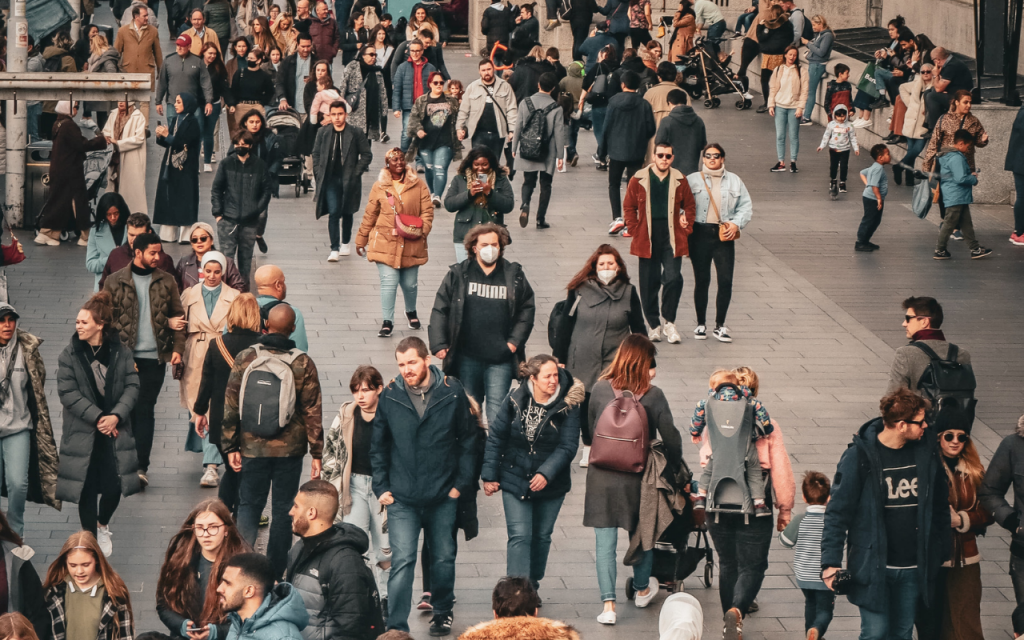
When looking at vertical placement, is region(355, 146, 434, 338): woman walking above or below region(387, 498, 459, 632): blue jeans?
above

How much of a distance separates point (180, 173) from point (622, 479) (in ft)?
30.8

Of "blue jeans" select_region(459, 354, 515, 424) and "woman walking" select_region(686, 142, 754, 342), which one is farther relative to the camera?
"woman walking" select_region(686, 142, 754, 342)

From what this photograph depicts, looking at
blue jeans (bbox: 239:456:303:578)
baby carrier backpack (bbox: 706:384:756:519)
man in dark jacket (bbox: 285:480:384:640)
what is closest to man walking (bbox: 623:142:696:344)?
baby carrier backpack (bbox: 706:384:756:519)

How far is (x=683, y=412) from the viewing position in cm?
1202

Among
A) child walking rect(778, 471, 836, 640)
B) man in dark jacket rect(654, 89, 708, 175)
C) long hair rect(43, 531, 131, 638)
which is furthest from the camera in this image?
man in dark jacket rect(654, 89, 708, 175)

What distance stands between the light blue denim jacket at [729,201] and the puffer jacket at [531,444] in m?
5.13

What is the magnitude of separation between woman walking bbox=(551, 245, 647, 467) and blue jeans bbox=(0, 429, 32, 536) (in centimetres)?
357

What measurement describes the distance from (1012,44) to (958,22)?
8.06m

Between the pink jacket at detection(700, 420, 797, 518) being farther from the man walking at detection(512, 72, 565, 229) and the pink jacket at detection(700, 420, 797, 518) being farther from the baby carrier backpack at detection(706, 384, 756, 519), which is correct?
the man walking at detection(512, 72, 565, 229)

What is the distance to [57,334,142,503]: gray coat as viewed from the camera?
9039 mm

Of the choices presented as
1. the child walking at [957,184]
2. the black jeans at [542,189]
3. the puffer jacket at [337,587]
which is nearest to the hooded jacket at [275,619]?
the puffer jacket at [337,587]

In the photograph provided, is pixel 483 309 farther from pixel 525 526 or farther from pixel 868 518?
pixel 868 518

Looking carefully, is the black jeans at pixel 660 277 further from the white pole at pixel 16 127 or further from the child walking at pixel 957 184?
the white pole at pixel 16 127

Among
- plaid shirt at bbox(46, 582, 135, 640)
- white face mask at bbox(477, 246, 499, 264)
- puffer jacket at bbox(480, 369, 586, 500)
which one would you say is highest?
white face mask at bbox(477, 246, 499, 264)
